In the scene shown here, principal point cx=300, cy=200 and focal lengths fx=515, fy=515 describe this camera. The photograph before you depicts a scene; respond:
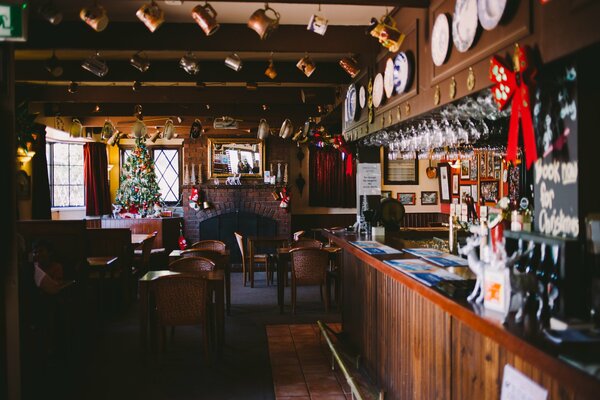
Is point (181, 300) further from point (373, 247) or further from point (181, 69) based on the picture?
point (181, 69)

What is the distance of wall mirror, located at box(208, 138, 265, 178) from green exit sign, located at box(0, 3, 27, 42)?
7826 mm

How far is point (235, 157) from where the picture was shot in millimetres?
11180

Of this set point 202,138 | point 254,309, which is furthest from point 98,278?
point 202,138

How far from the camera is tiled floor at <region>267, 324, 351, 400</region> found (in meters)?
4.09

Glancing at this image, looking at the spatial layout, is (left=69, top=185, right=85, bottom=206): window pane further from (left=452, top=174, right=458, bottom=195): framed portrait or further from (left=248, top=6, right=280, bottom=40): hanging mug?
(left=248, top=6, right=280, bottom=40): hanging mug

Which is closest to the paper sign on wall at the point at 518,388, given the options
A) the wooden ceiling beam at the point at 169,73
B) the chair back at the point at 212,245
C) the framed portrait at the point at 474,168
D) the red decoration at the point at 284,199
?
the wooden ceiling beam at the point at 169,73

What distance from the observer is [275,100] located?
820 centimetres

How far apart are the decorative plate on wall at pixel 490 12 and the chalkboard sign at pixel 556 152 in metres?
0.46

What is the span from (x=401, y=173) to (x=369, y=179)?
5831 mm

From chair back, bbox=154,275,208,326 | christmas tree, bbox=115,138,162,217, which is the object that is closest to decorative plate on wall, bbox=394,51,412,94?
chair back, bbox=154,275,208,326

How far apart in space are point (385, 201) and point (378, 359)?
1.92 m

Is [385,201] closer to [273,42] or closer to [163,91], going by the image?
[273,42]

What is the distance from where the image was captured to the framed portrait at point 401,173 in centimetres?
1152

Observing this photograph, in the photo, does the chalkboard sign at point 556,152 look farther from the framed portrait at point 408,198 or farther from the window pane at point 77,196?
the window pane at point 77,196
